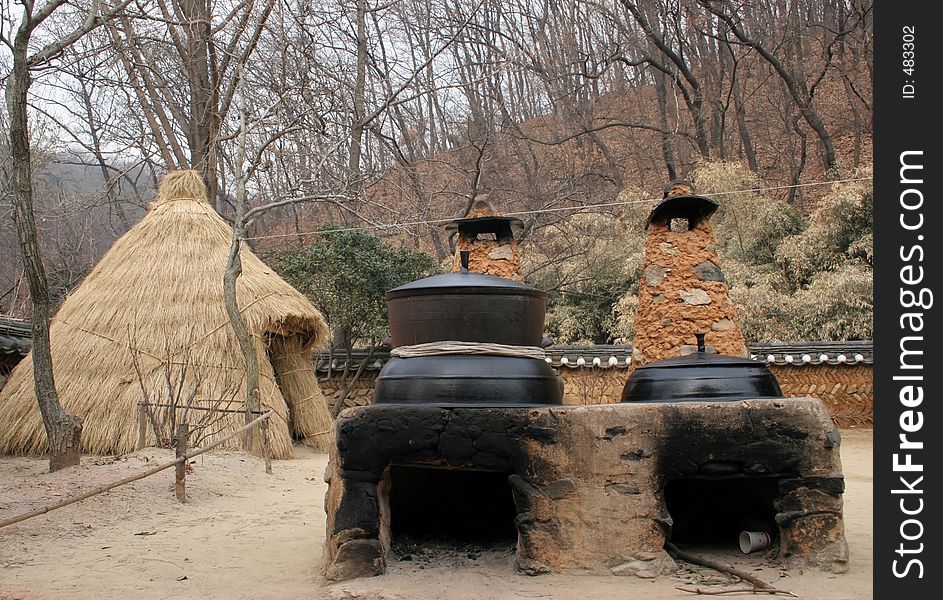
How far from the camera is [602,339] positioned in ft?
50.6

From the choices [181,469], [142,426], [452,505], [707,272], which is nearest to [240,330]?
[142,426]

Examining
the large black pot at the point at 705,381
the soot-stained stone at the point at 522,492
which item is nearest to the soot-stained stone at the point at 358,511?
the soot-stained stone at the point at 522,492

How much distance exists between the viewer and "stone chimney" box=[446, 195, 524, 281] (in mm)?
6324

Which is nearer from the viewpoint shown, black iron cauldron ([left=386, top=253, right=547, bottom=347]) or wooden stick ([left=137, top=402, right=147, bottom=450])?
black iron cauldron ([left=386, top=253, right=547, bottom=347])

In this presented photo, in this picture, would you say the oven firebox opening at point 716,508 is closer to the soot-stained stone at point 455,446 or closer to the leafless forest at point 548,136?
the soot-stained stone at point 455,446

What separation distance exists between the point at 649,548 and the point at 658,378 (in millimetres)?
1016

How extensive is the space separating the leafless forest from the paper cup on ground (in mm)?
6815

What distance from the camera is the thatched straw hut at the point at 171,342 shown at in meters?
8.65

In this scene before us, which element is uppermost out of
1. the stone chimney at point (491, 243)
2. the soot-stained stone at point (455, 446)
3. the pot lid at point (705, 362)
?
the stone chimney at point (491, 243)

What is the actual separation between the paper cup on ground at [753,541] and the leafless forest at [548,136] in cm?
681

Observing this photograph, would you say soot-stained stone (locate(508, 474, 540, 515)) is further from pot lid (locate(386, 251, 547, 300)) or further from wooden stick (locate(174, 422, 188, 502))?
wooden stick (locate(174, 422, 188, 502))

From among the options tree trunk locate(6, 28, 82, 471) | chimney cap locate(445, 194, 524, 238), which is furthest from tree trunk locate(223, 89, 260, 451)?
chimney cap locate(445, 194, 524, 238)

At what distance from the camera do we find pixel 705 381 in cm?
423

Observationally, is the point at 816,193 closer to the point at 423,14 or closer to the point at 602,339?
the point at 602,339
